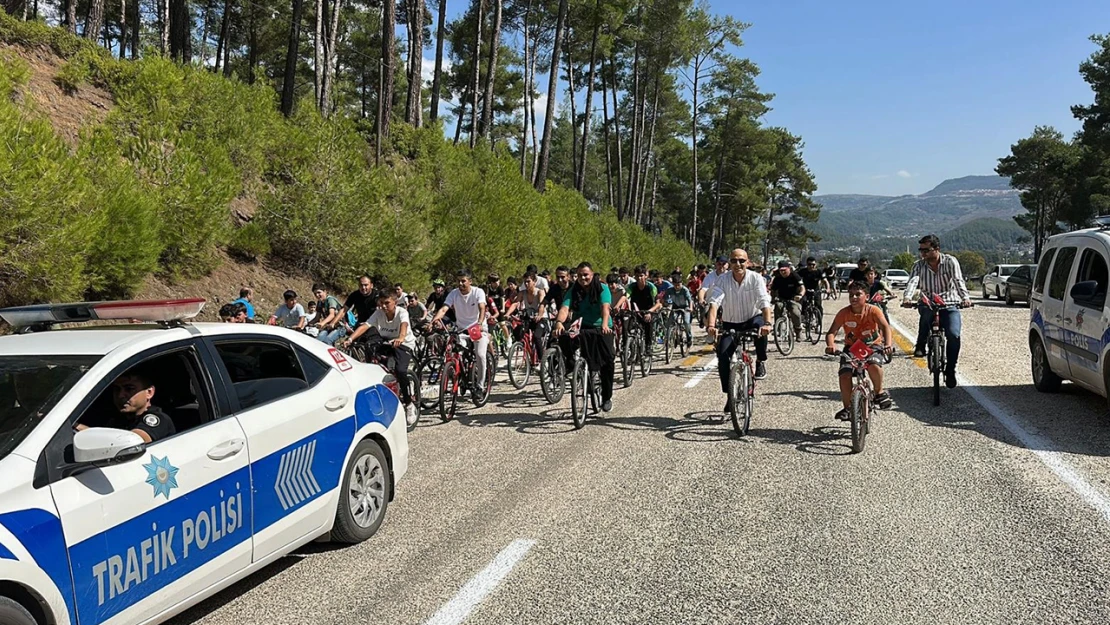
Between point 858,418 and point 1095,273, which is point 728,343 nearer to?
point 858,418

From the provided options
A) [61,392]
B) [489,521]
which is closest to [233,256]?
[489,521]

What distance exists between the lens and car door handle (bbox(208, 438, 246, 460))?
13.2 ft

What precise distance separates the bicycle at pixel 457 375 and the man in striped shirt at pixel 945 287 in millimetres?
5609

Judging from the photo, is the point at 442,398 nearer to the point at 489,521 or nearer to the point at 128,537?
the point at 489,521

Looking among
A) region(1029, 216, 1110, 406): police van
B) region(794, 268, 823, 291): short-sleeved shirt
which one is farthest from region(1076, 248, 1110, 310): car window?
region(794, 268, 823, 291): short-sleeved shirt

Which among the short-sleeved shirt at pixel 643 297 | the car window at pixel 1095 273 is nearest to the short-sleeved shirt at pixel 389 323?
the short-sleeved shirt at pixel 643 297

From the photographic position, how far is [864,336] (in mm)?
8125

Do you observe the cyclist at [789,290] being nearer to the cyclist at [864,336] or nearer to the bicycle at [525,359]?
the bicycle at [525,359]

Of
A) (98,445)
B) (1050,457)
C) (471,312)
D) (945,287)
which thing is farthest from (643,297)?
(98,445)

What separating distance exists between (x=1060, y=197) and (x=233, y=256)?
2653 inches

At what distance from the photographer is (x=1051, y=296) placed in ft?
33.4

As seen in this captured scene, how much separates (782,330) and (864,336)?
864 cm

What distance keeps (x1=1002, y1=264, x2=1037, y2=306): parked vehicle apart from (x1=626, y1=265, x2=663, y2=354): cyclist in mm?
25460

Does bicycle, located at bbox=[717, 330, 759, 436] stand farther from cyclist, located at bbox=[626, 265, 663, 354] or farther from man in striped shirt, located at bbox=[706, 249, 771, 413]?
cyclist, located at bbox=[626, 265, 663, 354]
